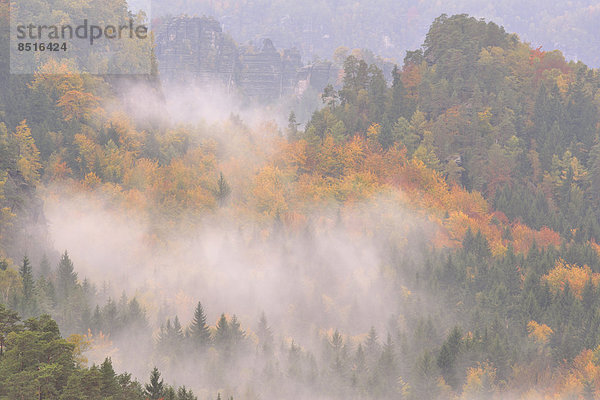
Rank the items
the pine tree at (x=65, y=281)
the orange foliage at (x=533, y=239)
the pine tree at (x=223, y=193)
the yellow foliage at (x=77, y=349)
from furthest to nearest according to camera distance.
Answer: the pine tree at (x=223, y=193), the orange foliage at (x=533, y=239), the pine tree at (x=65, y=281), the yellow foliage at (x=77, y=349)

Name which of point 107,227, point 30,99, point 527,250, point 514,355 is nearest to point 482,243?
point 527,250

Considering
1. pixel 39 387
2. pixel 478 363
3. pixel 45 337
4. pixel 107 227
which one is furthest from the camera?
pixel 107 227

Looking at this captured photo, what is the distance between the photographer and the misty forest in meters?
137

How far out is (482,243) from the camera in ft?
526

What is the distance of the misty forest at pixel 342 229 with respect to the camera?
13700 cm

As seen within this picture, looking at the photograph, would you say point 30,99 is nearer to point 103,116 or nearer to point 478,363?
point 103,116

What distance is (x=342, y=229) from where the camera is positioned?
18088 centimetres

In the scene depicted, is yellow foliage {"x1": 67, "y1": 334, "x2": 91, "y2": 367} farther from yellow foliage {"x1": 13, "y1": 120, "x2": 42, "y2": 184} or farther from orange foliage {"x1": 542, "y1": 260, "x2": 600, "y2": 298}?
orange foliage {"x1": 542, "y1": 260, "x2": 600, "y2": 298}

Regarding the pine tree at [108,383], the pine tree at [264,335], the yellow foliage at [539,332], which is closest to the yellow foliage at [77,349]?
the pine tree at [108,383]

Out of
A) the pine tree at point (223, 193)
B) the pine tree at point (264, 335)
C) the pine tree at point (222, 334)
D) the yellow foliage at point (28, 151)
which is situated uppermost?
the yellow foliage at point (28, 151)

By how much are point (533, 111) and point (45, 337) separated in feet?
463

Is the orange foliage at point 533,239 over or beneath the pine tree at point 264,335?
over

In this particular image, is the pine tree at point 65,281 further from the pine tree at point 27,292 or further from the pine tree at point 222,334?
the pine tree at point 222,334

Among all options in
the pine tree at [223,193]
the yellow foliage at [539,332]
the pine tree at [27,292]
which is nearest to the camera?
the pine tree at [27,292]
